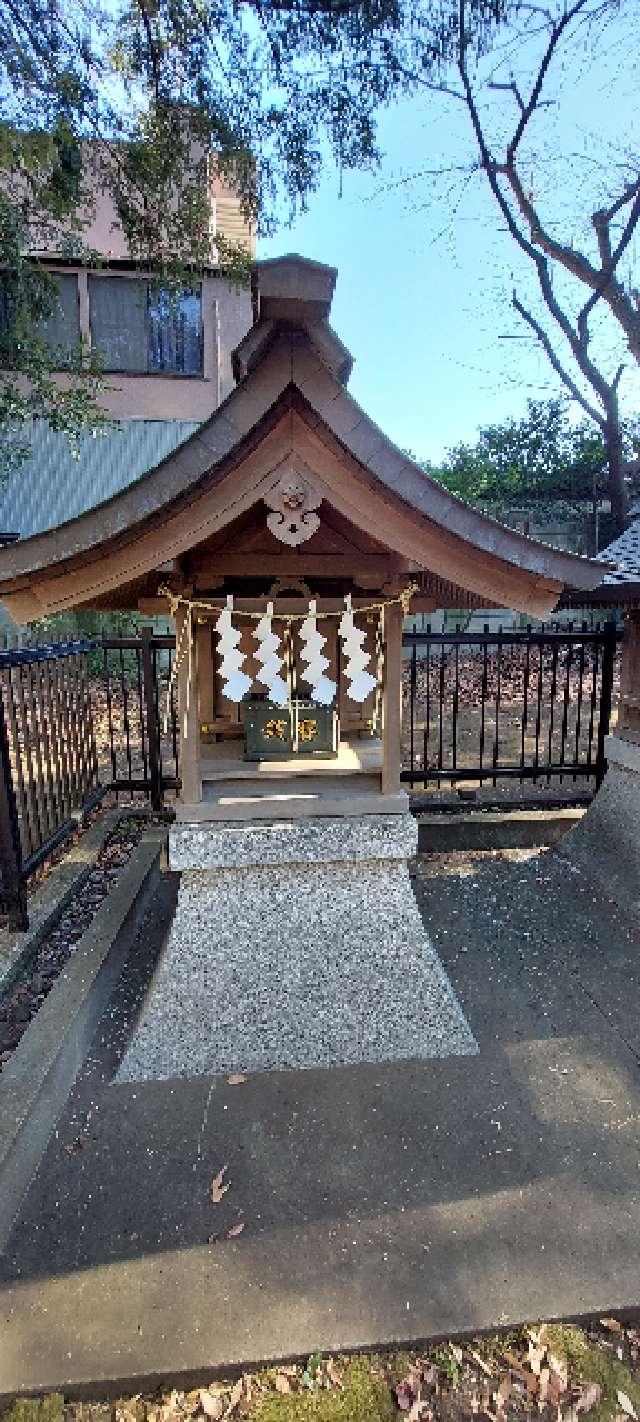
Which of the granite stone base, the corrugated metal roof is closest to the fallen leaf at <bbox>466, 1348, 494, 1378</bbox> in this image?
the granite stone base

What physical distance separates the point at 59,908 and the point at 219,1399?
2.81 meters

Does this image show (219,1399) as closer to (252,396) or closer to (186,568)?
(186,568)

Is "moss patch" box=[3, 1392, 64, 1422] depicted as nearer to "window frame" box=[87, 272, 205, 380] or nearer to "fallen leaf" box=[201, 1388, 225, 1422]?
"fallen leaf" box=[201, 1388, 225, 1422]

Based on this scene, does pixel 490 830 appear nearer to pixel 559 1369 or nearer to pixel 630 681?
pixel 630 681

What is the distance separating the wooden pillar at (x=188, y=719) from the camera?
3182 mm

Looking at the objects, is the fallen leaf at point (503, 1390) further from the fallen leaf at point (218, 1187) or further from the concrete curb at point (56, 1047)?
the concrete curb at point (56, 1047)

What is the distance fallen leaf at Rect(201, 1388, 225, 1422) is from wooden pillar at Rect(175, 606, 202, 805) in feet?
7.13

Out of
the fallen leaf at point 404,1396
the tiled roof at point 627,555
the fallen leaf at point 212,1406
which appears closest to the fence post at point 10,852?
the fallen leaf at point 212,1406

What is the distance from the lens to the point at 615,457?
13.8 m

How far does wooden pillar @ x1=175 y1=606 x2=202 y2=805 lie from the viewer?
318 centimetres

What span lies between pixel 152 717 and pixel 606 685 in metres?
4.43

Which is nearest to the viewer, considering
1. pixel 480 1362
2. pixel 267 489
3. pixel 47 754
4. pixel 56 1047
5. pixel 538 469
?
pixel 480 1362

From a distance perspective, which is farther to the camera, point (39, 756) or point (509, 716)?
point (509, 716)

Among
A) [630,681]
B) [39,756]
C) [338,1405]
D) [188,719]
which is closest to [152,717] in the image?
[39,756]
